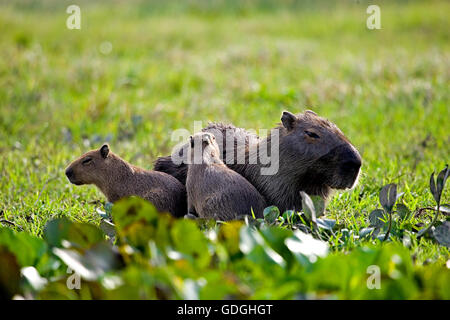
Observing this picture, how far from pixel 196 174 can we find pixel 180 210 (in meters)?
0.33

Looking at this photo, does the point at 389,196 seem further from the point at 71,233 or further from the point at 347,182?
the point at 71,233

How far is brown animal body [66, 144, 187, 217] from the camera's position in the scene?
3715 millimetres

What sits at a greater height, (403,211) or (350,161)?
(350,161)

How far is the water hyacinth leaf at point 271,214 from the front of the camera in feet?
11.0

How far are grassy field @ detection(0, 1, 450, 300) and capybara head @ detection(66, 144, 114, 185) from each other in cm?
26

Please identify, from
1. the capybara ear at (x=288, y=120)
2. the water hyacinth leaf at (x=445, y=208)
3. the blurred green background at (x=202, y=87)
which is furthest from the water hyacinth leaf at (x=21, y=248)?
the water hyacinth leaf at (x=445, y=208)

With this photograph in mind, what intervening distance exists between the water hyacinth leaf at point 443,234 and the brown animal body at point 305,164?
1.75 feet

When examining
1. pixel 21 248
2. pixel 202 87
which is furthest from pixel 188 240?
pixel 202 87

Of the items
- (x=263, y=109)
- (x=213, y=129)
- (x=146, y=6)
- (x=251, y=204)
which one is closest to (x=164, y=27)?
(x=146, y=6)

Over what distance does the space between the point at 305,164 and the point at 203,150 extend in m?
0.60

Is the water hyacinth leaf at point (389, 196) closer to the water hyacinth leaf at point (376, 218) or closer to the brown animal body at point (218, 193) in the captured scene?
the water hyacinth leaf at point (376, 218)

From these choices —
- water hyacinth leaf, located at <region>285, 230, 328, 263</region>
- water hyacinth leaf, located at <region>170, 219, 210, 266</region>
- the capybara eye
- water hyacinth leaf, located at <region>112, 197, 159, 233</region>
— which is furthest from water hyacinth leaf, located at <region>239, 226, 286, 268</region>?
the capybara eye

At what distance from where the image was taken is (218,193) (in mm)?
3436

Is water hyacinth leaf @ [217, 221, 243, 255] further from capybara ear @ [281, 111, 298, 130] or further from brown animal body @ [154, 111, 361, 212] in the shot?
capybara ear @ [281, 111, 298, 130]
